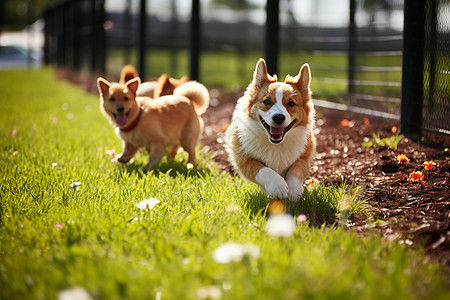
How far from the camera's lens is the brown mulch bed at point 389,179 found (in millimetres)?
2707

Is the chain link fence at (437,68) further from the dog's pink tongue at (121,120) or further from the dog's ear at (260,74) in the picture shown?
the dog's pink tongue at (121,120)

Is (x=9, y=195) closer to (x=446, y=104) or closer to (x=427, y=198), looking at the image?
(x=427, y=198)

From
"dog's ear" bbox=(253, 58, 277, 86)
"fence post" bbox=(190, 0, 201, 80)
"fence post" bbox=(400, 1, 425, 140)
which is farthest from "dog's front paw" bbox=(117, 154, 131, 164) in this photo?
"fence post" bbox=(190, 0, 201, 80)

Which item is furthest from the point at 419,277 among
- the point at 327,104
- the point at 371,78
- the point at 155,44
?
the point at 155,44

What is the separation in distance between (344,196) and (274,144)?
66cm

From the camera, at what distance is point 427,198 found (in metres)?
3.28

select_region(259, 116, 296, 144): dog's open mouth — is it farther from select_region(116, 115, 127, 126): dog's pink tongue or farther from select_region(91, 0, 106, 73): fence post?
select_region(91, 0, 106, 73): fence post

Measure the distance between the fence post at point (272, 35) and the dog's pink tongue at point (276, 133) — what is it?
2683 mm

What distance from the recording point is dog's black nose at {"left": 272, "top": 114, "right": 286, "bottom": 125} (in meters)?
3.38

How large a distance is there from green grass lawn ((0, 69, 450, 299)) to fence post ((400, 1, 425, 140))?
6.52ft

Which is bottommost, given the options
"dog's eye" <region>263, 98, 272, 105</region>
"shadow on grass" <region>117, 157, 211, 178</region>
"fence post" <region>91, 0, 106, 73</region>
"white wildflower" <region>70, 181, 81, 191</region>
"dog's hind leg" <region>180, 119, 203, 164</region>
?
"shadow on grass" <region>117, 157, 211, 178</region>

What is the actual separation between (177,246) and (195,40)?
6.68 meters

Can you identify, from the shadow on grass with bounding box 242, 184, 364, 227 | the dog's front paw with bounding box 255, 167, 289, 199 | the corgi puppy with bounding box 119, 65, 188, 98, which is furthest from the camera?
the corgi puppy with bounding box 119, 65, 188, 98

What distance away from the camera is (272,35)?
6.07 m
